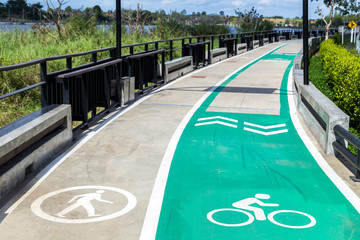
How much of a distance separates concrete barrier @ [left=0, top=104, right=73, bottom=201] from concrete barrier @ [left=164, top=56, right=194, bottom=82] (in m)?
8.92

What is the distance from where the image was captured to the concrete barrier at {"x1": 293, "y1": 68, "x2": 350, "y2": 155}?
786 centimetres

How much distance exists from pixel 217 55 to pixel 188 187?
21.0 metres

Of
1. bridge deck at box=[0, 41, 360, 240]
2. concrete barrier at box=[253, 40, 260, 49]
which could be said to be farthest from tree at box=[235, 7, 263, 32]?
bridge deck at box=[0, 41, 360, 240]

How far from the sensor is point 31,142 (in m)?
7.11

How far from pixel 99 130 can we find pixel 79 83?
1034 millimetres

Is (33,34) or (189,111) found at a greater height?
(33,34)

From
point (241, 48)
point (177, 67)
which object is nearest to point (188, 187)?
point (177, 67)

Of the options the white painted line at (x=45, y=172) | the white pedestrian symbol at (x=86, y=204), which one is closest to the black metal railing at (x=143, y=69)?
the white painted line at (x=45, y=172)

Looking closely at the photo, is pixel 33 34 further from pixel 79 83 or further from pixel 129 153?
pixel 129 153

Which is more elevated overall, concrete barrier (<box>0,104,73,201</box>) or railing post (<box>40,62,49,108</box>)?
railing post (<box>40,62,49,108</box>)

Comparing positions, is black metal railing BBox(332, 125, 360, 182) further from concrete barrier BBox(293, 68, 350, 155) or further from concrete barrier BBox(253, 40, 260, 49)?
concrete barrier BBox(253, 40, 260, 49)

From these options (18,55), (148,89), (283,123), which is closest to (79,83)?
(283,123)

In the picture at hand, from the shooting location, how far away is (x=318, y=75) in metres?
20.8

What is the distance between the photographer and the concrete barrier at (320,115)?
7.86 metres
